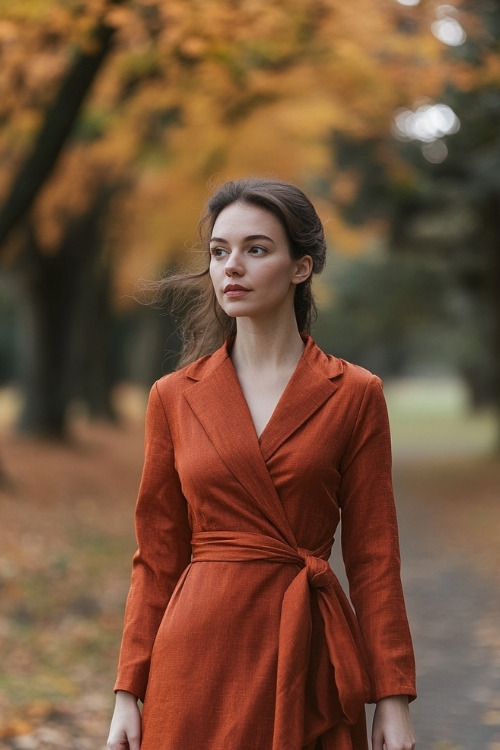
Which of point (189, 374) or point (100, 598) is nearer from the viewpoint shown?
point (189, 374)

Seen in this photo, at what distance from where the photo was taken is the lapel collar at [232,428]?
2463 mm

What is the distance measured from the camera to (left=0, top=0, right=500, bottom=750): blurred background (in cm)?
749

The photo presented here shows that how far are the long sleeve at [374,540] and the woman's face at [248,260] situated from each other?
0.33 meters

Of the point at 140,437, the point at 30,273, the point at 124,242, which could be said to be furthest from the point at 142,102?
the point at 140,437

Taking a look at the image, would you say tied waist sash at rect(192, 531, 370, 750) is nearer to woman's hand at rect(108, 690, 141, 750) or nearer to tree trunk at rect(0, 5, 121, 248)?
woman's hand at rect(108, 690, 141, 750)

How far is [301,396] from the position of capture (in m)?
2.55

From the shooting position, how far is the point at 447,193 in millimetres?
18156

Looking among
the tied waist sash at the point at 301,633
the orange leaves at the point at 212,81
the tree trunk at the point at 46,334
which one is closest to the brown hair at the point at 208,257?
the tied waist sash at the point at 301,633

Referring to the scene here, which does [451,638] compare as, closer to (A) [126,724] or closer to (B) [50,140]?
(A) [126,724]

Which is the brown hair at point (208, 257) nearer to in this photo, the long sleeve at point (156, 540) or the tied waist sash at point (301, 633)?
the long sleeve at point (156, 540)

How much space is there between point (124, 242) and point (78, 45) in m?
10.8

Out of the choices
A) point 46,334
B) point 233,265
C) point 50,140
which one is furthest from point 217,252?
point 46,334

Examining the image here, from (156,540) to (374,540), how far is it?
52cm

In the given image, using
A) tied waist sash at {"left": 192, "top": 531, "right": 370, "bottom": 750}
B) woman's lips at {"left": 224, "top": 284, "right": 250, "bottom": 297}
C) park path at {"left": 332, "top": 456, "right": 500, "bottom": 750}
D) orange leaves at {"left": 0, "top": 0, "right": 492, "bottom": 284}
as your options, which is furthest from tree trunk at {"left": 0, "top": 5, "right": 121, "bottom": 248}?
tied waist sash at {"left": 192, "top": 531, "right": 370, "bottom": 750}
